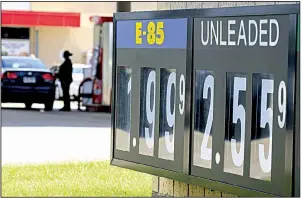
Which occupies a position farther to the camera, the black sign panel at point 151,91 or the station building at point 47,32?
the station building at point 47,32

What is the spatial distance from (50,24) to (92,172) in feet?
114

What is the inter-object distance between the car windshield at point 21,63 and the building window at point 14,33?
21624mm

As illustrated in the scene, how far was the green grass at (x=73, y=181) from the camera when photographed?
343 inches

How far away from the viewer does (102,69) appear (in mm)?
23906

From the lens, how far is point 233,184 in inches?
220

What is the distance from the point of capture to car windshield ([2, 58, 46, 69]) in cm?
2441

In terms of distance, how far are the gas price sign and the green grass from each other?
1.78 m

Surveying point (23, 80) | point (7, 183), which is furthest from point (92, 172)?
point (23, 80)

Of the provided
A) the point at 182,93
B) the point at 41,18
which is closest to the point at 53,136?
the point at 182,93

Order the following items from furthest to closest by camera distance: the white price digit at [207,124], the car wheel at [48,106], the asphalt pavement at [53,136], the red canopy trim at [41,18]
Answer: the red canopy trim at [41,18]
the car wheel at [48,106]
the asphalt pavement at [53,136]
the white price digit at [207,124]


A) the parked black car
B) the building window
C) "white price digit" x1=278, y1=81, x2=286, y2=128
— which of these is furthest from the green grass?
the building window

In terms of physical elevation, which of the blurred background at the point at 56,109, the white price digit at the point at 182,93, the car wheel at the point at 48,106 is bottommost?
the car wheel at the point at 48,106

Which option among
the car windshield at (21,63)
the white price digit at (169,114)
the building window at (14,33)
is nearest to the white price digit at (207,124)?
the white price digit at (169,114)

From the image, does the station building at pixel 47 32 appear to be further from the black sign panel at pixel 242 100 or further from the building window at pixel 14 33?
the black sign panel at pixel 242 100
